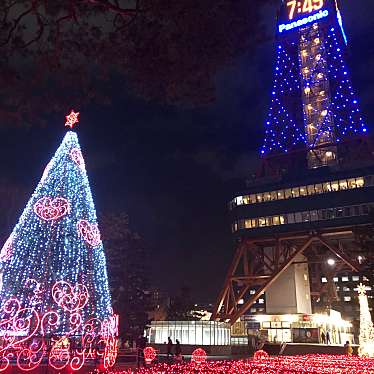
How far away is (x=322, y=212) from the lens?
4769cm

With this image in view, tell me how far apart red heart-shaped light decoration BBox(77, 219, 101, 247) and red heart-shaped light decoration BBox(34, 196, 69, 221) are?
0.77 metres

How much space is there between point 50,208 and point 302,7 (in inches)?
→ 2327

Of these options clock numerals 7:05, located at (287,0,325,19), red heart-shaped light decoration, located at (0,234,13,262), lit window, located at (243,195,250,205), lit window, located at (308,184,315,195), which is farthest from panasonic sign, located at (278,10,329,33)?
red heart-shaped light decoration, located at (0,234,13,262)

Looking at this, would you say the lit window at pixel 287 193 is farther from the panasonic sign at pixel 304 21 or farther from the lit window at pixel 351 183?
the panasonic sign at pixel 304 21

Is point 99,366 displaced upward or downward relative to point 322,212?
downward

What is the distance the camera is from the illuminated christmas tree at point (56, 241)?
15.6 meters

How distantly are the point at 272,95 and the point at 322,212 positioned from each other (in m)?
20.4

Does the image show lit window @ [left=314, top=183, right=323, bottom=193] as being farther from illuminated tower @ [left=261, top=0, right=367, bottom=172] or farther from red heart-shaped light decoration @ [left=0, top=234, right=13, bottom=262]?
red heart-shaped light decoration @ [left=0, top=234, right=13, bottom=262]

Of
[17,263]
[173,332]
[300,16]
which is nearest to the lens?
[17,263]

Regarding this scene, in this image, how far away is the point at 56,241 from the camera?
1780 centimetres

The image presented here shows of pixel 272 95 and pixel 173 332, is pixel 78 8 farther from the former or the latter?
pixel 272 95

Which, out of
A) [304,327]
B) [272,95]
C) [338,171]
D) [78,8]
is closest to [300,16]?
[272,95]

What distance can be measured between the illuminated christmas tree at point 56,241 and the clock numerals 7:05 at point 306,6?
55.4 metres

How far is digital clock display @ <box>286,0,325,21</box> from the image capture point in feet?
202
